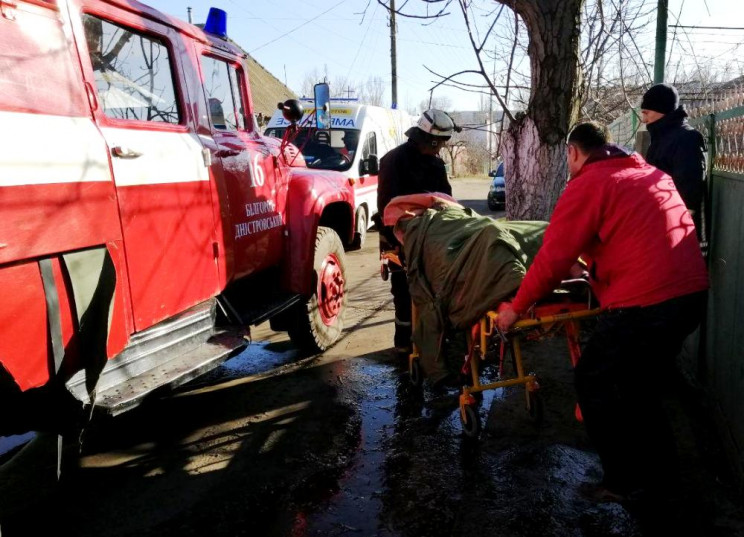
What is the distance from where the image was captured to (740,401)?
9.52 feet

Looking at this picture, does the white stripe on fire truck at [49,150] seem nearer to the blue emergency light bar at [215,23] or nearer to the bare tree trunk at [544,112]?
the blue emergency light bar at [215,23]

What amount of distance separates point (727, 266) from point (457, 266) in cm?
153

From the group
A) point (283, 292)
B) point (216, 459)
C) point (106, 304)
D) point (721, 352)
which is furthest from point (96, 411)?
point (721, 352)

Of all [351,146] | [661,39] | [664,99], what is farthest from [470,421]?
[351,146]

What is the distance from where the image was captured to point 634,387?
2703mm

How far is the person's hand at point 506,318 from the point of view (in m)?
2.88

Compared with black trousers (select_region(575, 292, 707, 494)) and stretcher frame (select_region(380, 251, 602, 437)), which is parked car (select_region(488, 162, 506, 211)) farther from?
black trousers (select_region(575, 292, 707, 494))

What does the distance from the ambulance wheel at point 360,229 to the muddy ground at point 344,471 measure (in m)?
6.08

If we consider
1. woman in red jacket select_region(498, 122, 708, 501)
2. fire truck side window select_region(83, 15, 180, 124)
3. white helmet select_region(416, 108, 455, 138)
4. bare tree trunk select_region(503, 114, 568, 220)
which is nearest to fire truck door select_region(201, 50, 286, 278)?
fire truck side window select_region(83, 15, 180, 124)

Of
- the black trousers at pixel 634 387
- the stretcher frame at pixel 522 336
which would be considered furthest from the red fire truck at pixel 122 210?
the black trousers at pixel 634 387

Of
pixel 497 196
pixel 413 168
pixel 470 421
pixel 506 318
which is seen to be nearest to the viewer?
pixel 506 318

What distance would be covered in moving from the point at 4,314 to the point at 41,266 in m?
0.26

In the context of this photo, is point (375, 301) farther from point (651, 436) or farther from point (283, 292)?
point (651, 436)

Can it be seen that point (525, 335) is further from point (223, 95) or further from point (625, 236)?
point (223, 95)
